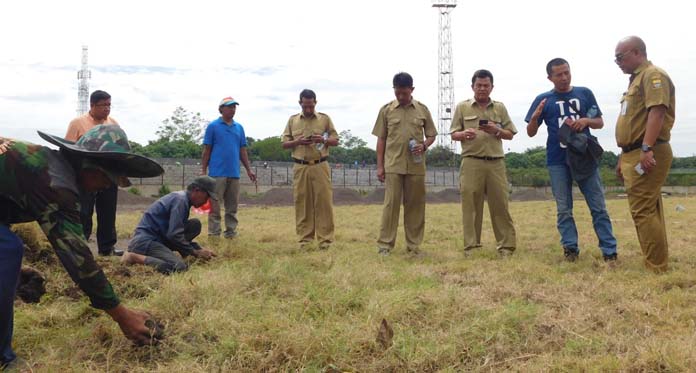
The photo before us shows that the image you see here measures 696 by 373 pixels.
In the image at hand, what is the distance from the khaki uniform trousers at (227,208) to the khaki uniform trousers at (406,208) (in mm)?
2067

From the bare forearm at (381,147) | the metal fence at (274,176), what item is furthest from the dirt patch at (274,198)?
the bare forearm at (381,147)

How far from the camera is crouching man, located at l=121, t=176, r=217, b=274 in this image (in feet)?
16.5

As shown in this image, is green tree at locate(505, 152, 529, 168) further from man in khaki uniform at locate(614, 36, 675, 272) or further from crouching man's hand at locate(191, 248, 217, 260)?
crouching man's hand at locate(191, 248, 217, 260)

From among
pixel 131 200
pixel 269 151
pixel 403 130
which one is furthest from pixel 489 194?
pixel 269 151

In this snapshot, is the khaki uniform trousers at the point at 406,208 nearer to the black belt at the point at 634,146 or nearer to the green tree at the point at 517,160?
the black belt at the point at 634,146

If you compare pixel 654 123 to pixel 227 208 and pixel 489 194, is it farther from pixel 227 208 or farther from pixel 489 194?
pixel 227 208

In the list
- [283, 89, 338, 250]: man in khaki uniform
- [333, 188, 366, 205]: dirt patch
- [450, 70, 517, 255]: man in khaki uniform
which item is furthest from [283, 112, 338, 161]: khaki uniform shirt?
[333, 188, 366, 205]: dirt patch

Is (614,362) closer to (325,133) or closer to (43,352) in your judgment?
(43,352)

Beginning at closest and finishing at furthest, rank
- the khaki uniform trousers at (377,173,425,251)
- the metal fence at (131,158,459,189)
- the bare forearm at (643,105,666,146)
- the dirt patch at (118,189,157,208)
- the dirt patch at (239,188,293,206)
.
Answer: the bare forearm at (643,105,666,146) < the khaki uniform trousers at (377,173,425,251) < the dirt patch at (118,189,157,208) < the dirt patch at (239,188,293,206) < the metal fence at (131,158,459,189)

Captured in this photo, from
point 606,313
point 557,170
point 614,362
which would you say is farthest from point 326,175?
point 614,362

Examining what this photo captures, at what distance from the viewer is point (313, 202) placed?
270 inches

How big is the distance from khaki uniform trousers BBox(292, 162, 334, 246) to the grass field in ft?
5.09

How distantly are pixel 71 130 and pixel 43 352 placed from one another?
3.56 meters

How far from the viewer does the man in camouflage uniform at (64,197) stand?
2.53m
